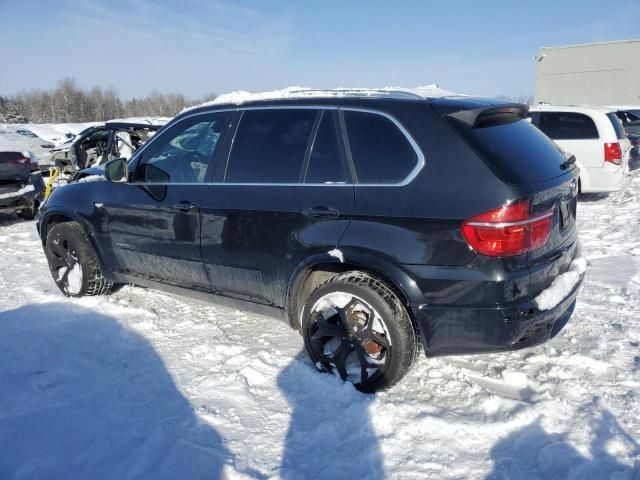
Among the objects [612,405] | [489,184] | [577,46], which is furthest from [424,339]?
[577,46]

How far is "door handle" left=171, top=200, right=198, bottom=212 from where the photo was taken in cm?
354

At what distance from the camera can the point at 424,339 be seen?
110 inches

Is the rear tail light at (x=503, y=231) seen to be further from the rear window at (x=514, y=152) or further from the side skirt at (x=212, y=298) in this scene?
the side skirt at (x=212, y=298)

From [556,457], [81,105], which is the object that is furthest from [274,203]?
[81,105]

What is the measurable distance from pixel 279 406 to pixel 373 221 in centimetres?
125

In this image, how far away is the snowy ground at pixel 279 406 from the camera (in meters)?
2.42

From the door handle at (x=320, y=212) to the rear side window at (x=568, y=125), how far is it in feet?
24.8

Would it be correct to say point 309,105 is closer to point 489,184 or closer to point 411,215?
point 411,215

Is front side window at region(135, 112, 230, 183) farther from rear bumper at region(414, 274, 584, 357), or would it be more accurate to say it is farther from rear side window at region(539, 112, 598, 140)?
rear side window at region(539, 112, 598, 140)

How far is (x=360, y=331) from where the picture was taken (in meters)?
2.93

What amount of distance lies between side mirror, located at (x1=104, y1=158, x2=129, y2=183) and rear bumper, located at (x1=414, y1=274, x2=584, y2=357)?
8.78 ft

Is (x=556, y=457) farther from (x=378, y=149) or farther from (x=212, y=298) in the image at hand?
(x=212, y=298)

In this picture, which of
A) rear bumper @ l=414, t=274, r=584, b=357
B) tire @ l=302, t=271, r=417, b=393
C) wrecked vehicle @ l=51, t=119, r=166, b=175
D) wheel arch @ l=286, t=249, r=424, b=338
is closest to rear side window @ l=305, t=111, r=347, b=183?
wheel arch @ l=286, t=249, r=424, b=338

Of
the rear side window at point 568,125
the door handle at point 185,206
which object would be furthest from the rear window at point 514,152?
the rear side window at point 568,125
